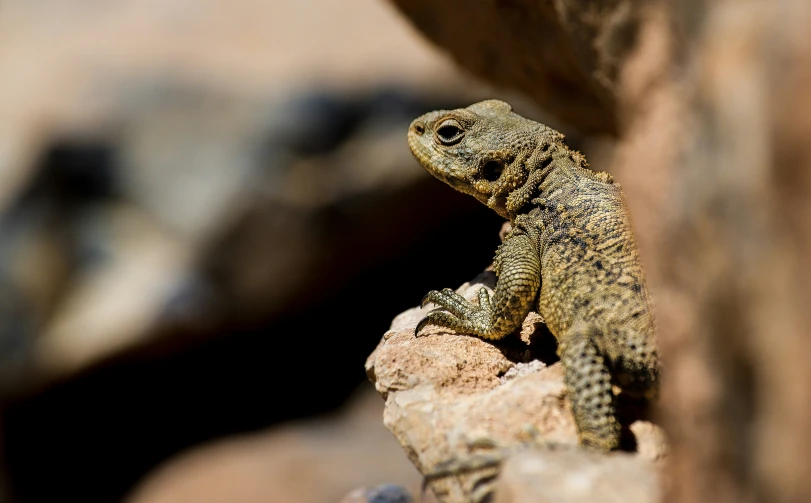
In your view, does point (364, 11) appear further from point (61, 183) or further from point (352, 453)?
point (352, 453)

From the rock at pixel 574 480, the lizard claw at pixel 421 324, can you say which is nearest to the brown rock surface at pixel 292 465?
the lizard claw at pixel 421 324

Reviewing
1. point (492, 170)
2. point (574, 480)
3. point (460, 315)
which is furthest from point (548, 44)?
point (574, 480)

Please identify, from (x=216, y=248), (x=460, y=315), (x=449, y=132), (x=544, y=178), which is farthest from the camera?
(x=216, y=248)

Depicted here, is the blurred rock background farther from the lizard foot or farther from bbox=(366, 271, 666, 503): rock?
bbox=(366, 271, 666, 503): rock

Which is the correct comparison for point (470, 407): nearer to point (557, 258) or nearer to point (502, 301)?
point (502, 301)

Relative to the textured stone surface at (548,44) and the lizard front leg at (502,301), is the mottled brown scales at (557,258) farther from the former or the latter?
the textured stone surface at (548,44)

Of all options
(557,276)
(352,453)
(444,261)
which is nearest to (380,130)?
(444,261)
